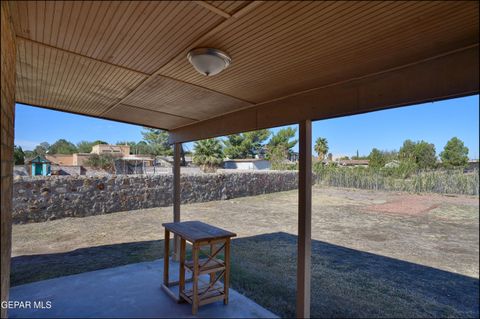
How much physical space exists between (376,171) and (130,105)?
9.89 m

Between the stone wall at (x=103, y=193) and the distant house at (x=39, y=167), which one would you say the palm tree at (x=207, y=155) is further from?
the distant house at (x=39, y=167)

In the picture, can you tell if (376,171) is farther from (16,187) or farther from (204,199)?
(16,187)

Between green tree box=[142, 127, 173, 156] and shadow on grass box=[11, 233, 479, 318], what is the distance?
2150 centimetres

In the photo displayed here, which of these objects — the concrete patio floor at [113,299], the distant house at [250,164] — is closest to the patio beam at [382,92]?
the concrete patio floor at [113,299]

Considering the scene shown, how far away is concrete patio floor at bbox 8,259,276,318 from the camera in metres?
2.67

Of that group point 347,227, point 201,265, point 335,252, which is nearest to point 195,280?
point 201,265

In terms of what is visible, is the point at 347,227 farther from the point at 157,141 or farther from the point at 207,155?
the point at 157,141

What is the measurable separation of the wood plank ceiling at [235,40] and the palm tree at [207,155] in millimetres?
15121

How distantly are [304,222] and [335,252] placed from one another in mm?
3178

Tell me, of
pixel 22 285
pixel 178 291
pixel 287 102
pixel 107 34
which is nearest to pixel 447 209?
pixel 287 102

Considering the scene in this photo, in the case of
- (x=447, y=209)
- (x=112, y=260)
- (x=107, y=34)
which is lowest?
(x=112, y=260)

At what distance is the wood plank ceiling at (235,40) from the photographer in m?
1.31

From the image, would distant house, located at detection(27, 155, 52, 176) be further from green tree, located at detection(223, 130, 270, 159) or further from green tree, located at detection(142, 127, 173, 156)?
green tree, located at detection(223, 130, 270, 159)

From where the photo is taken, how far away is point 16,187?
21.8ft
